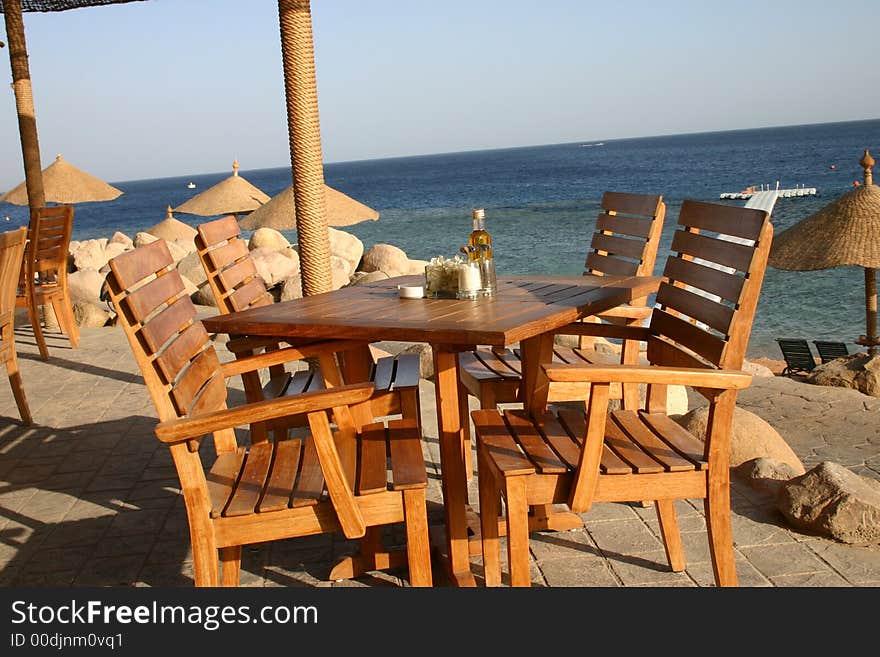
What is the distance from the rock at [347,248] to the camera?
1259cm

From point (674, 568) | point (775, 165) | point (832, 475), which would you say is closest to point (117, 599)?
point (674, 568)

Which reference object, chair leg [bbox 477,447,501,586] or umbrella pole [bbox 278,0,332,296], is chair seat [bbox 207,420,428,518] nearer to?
chair leg [bbox 477,447,501,586]

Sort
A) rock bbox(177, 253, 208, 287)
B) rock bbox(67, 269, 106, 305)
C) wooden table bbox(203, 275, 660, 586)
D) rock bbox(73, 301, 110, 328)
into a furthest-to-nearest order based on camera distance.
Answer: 1. rock bbox(177, 253, 208, 287)
2. rock bbox(67, 269, 106, 305)
3. rock bbox(73, 301, 110, 328)
4. wooden table bbox(203, 275, 660, 586)

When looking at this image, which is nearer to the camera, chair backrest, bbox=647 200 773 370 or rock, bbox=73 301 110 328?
chair backrest, bbox=647 200 773 370

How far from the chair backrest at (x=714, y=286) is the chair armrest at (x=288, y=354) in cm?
106

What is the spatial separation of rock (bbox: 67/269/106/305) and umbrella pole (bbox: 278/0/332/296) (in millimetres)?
4017

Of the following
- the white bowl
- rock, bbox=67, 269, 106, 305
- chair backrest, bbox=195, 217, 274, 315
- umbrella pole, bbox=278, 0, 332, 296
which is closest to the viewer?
the white bowl

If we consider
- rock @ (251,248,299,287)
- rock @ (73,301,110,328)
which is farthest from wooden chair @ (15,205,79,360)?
rock @ (251,248,299,287)

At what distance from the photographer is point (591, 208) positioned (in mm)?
43938

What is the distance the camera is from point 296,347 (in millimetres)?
3029

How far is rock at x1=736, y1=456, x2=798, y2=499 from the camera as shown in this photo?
348 cm

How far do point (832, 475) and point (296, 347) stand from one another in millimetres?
1953

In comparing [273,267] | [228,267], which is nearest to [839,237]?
[273,267]

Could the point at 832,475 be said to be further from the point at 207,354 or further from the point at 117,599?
the point at 117,599
